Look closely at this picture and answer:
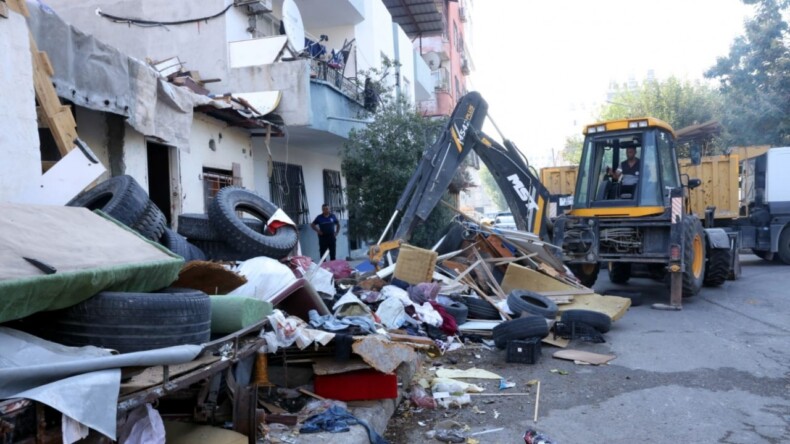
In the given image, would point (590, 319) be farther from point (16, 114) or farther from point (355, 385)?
point (16, 114)

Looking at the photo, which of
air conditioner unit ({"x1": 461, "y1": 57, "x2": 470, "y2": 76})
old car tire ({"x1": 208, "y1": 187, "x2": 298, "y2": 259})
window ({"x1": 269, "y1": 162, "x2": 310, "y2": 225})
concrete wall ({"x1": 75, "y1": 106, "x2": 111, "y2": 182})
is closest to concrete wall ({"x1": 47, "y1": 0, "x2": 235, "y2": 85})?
window ({"x1": 269, "y1": 162, "x2": 310, "y2": 225})

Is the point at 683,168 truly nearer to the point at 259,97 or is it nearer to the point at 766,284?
the point at 766,284

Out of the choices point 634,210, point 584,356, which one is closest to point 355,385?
point 584,356

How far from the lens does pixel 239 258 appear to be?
6.71 meters

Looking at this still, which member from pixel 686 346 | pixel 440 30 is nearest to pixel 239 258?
pixel 686 346

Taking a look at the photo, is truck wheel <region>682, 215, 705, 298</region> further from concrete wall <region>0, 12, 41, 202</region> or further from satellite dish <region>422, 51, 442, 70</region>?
satellite dish <region>422, 51, 442, 70</region>

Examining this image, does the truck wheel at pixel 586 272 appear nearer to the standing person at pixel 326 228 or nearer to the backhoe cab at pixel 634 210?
the backhoe cab at pixel 634 210

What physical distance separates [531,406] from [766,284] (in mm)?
8821

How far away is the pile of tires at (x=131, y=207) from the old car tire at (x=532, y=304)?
4.08 metres

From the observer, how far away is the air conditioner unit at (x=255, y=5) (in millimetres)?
11445

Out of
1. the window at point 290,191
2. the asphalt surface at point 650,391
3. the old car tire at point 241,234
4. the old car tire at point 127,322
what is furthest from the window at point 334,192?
the old car tire at point 127,322

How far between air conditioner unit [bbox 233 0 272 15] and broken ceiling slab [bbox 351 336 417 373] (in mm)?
9031

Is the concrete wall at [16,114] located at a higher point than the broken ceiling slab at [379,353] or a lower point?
higher

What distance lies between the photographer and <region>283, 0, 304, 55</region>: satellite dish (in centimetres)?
1145
